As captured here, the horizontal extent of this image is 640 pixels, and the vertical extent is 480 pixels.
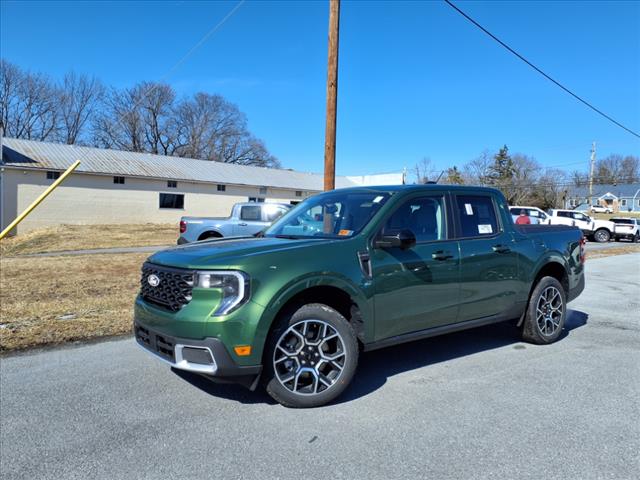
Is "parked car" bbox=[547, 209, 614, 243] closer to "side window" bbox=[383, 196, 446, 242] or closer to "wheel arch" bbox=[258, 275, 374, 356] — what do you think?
"side window" bbox=[383, 196, 446, 242]

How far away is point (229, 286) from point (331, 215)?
1547 millimetres

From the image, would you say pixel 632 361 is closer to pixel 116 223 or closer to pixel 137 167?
pixel 116 223

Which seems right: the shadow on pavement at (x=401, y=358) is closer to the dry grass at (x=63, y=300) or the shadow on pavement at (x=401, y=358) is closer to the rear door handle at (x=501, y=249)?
the rear door handle at (x=501, y=249)

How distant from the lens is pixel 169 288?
3615mm

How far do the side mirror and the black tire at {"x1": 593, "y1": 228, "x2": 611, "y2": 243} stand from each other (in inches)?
1267


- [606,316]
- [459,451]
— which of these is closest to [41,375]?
[459,451]

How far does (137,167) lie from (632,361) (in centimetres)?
2987

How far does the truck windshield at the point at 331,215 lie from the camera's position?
4230 mm

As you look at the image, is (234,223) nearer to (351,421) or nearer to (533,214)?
(351,421)

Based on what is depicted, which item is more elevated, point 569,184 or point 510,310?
point 569,184

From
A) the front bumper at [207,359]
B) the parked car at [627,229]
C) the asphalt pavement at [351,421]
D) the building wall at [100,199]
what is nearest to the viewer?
the asphalt pavement at [351,421]

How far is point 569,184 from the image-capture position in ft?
206

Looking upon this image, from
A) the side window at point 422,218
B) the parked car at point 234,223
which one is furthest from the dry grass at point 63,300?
the side window at point 422,218

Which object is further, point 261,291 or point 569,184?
point 569,184
